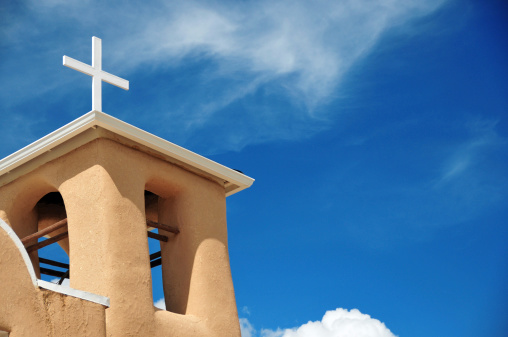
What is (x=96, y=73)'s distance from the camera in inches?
476

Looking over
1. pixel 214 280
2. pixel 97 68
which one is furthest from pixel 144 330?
pixel 97 68

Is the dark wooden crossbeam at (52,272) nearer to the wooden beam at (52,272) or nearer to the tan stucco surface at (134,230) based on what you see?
the wooden beam at (52,272)

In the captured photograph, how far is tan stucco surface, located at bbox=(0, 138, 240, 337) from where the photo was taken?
10.8m

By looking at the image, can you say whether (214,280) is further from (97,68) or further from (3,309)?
(3,309)

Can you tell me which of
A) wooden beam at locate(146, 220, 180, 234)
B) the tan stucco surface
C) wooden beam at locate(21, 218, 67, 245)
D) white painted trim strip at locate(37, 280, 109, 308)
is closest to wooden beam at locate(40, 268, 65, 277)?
the tan stucco surface

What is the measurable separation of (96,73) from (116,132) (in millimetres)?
1099

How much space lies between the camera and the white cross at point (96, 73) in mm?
11709

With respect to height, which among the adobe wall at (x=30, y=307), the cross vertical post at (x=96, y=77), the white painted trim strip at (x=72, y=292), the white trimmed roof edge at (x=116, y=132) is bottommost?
the adobe wall at (x=30, y=307)

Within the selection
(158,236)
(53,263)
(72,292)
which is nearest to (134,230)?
(158,236)

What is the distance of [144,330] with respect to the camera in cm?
1062

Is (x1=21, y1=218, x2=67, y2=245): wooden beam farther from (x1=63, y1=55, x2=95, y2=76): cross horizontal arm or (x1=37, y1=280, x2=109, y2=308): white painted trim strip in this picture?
(x1=37, y1=280, x2=109, y2=308): white painted trim strip

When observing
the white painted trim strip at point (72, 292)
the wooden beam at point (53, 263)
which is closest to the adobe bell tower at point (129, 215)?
the wooden beam at point (53, 263)

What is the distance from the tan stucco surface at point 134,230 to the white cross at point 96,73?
2.14 feet

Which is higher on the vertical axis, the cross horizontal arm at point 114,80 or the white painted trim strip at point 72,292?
the cross horizontal arm at point 114,80
